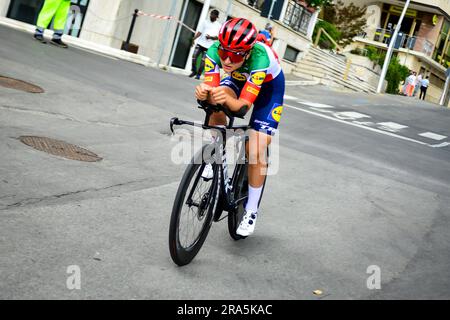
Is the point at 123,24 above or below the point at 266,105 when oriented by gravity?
above

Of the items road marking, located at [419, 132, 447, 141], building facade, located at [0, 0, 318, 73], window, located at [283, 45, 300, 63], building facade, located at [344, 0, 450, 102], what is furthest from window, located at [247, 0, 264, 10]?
building facade, located at [344, 0, 450, 102]

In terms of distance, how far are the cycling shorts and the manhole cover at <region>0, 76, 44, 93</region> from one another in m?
5.49

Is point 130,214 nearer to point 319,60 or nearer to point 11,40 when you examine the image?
point 11,40

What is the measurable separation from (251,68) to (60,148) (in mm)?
3191

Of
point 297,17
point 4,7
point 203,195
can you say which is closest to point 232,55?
point 203,195

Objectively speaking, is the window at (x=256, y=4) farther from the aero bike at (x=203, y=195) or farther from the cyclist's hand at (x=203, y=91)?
the cyclist's hand at (x=203, y=91)

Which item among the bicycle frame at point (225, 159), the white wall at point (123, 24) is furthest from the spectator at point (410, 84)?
the bicycle frame at point (225, 159)

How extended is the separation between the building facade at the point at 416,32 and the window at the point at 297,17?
58.1ft

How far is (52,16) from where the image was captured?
15.9 meters

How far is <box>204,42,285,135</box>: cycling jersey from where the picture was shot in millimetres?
4434

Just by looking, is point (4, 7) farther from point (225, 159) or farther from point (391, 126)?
point (225, 159)

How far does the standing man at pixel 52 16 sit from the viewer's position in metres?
15.6

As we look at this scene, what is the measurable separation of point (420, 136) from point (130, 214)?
48.3 ft
